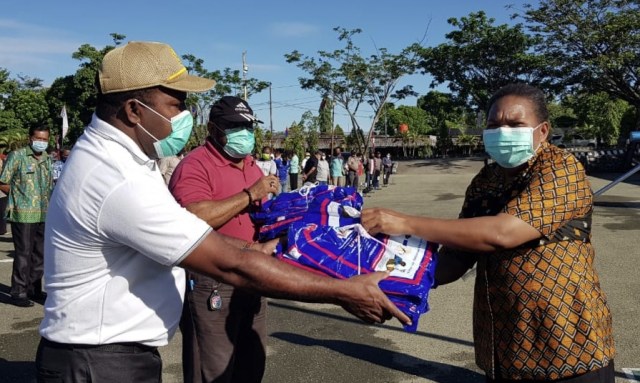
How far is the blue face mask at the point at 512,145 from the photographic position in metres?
2.15

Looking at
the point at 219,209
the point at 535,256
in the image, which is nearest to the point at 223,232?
the point at 219,209

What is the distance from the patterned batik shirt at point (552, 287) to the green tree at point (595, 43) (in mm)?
30341

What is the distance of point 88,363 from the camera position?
5.93 feet

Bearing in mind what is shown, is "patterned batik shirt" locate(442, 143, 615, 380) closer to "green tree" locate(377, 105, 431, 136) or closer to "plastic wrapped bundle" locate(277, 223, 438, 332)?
"plastic wrapped bundle" locate(277, 223, 438, 332)

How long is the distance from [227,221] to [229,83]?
3866 cm

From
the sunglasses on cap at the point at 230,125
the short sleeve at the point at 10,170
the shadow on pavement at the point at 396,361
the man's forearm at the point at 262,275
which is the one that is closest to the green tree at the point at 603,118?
the shadow on pavement at the point at 396,361

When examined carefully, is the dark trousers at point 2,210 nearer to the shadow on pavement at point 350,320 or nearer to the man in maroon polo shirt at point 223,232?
the shadow on pavement at point 350,320

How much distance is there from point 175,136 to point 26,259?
208 inches

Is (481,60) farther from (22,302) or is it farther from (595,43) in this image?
(22,302)

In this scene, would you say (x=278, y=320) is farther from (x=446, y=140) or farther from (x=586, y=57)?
(x=446, y=140)

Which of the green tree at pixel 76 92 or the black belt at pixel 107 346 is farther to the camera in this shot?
the green tree at pixel 76 92

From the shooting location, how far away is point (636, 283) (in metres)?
6.50

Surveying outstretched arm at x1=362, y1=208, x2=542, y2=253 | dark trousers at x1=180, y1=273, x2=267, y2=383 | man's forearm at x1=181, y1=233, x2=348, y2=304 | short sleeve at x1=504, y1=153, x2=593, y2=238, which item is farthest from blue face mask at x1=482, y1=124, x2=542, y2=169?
dark trousers at x1=180, y1=273, x2=267, y2=383

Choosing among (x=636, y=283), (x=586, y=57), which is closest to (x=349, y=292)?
(x=636, y=283)
